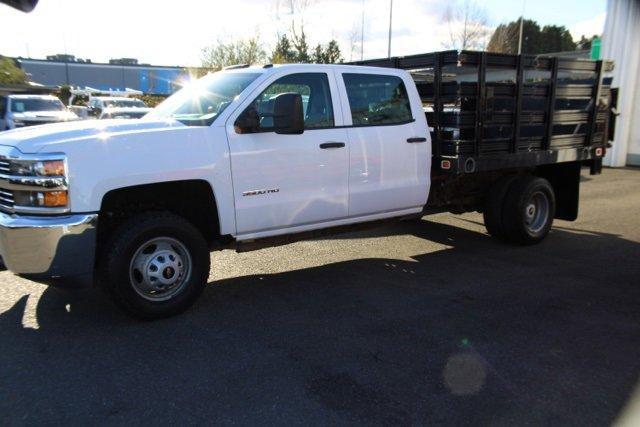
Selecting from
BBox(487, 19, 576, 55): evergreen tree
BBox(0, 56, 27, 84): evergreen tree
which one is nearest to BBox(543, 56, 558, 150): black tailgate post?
BBox(487, 19, 576, 55): evergreen tree

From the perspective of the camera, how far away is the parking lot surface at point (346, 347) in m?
3.19

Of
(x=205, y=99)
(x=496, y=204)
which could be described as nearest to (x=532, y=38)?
(x=496, y=204)

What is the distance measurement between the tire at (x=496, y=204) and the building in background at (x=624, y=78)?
1045cm

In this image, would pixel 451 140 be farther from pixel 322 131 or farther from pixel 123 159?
pixel 123 159

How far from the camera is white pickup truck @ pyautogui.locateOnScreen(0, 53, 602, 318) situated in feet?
13.0

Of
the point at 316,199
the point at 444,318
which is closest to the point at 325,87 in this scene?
the point at 316,199

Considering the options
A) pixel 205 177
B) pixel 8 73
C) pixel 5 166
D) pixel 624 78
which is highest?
pixel 8 73

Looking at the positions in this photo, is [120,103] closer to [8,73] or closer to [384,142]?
[384,142]

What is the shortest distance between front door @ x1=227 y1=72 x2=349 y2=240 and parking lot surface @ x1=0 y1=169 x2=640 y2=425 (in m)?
0.76

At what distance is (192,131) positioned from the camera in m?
4.44

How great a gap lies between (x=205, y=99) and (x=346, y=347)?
2.63 m

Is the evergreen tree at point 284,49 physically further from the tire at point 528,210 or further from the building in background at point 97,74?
the building in background at point 97,74

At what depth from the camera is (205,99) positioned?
5.09m

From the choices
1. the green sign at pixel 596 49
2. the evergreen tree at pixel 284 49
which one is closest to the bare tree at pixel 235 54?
the evergreen tree at pixel 284 49
